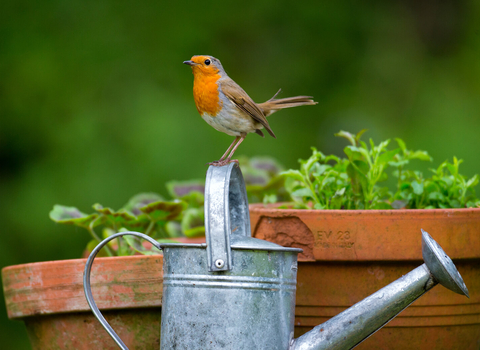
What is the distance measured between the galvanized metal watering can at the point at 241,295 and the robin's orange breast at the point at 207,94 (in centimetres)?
49

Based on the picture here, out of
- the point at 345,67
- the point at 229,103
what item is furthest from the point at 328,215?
the point at 345,67

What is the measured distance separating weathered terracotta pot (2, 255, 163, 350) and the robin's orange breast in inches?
18.3

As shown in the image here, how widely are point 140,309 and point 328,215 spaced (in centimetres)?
50

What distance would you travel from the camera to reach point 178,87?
166 inches

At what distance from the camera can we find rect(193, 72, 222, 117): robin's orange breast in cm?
154

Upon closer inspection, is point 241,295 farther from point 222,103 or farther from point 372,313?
point 222,103

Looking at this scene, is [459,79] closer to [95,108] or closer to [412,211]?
[95,108]

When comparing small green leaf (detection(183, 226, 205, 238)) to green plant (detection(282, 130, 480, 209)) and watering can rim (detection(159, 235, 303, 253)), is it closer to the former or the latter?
green plant (detection(282, 130, 480, 209))

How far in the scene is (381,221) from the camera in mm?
1236

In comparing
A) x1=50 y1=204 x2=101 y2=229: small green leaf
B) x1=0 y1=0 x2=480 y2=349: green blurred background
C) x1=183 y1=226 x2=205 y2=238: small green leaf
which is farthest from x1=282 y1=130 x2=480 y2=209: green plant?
x1=0 y1=0 x2=480 y2=349: green blurred background

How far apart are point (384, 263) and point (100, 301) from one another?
671 millimetres

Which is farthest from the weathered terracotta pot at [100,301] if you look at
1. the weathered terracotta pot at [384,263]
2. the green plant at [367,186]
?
the green plant at [367,186]

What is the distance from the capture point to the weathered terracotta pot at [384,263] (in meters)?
1.23

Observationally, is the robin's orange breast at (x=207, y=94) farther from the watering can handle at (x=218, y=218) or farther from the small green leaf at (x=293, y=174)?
the watering can handle at (x=218, y=218)
